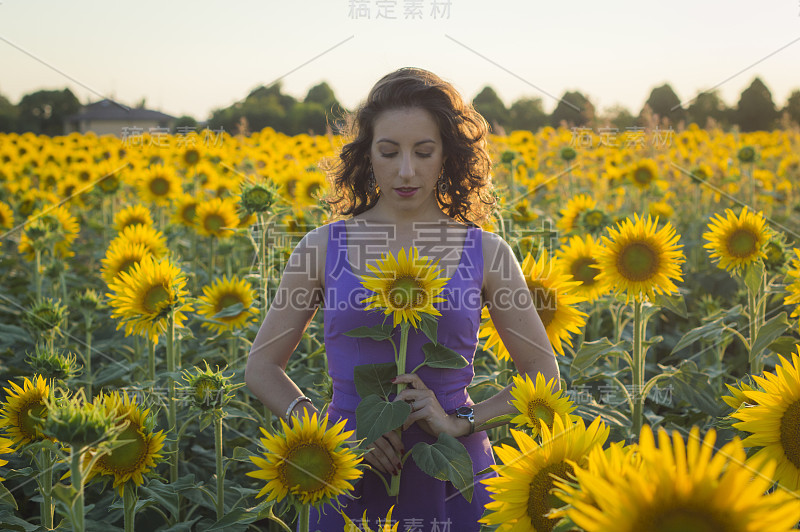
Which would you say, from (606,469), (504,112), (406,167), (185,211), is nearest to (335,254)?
(406,167)

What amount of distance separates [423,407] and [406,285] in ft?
1.10

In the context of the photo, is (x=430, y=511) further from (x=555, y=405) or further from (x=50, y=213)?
(x=50, y=213)

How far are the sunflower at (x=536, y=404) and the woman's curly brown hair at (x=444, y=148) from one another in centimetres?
82

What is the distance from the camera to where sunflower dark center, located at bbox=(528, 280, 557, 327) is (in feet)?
7.11

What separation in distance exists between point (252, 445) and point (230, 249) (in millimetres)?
1917

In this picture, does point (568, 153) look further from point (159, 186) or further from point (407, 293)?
point (407, 293)

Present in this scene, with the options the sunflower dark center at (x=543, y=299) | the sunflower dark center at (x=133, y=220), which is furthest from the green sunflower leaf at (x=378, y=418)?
the sunflower dark center at (x=133, y=220)

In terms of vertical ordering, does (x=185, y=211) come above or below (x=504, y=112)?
below

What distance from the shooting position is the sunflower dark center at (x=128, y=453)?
4.46 ft

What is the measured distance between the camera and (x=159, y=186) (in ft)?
16.3

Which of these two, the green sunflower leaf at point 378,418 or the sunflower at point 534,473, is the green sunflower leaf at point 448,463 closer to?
the green sunflower leaf at point 378,418

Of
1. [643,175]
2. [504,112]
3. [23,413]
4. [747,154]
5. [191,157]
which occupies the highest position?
[504,112]

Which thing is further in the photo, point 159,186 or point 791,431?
point 159,186

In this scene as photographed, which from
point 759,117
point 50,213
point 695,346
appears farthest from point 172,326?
point 759,117
